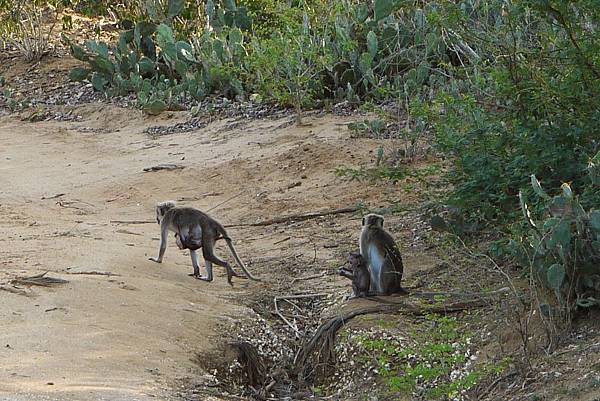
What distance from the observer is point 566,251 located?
6930 mm

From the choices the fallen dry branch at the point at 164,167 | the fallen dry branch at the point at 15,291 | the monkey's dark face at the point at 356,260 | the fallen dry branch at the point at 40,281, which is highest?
the fallen dry branch at the point at 15,291

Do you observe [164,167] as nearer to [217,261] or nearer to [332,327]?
[217,261]

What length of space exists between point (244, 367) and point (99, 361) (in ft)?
4.47

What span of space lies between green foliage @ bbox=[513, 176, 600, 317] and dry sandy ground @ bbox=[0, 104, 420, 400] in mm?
2482

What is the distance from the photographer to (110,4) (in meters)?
23.8

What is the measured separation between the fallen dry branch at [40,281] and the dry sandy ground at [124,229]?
0.08 m

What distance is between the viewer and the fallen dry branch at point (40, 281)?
848cm

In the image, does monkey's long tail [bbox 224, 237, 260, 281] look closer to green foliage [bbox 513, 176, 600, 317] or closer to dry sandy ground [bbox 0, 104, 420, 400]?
dry sandy ground [bbox 0, 104, 420, 400]

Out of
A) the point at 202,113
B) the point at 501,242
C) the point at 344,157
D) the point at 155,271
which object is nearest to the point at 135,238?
the point at 155,271

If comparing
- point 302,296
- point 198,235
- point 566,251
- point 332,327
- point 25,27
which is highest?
point 566,251

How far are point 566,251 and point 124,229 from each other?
21.1 ft

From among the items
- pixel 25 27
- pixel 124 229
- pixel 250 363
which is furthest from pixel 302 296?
pixel 25 27

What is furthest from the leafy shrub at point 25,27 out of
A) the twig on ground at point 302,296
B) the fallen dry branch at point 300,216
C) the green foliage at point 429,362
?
the green foliage at point 429,362

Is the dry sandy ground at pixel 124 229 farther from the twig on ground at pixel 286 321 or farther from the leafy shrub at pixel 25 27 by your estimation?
the leafy shrub at pixel 25 27
